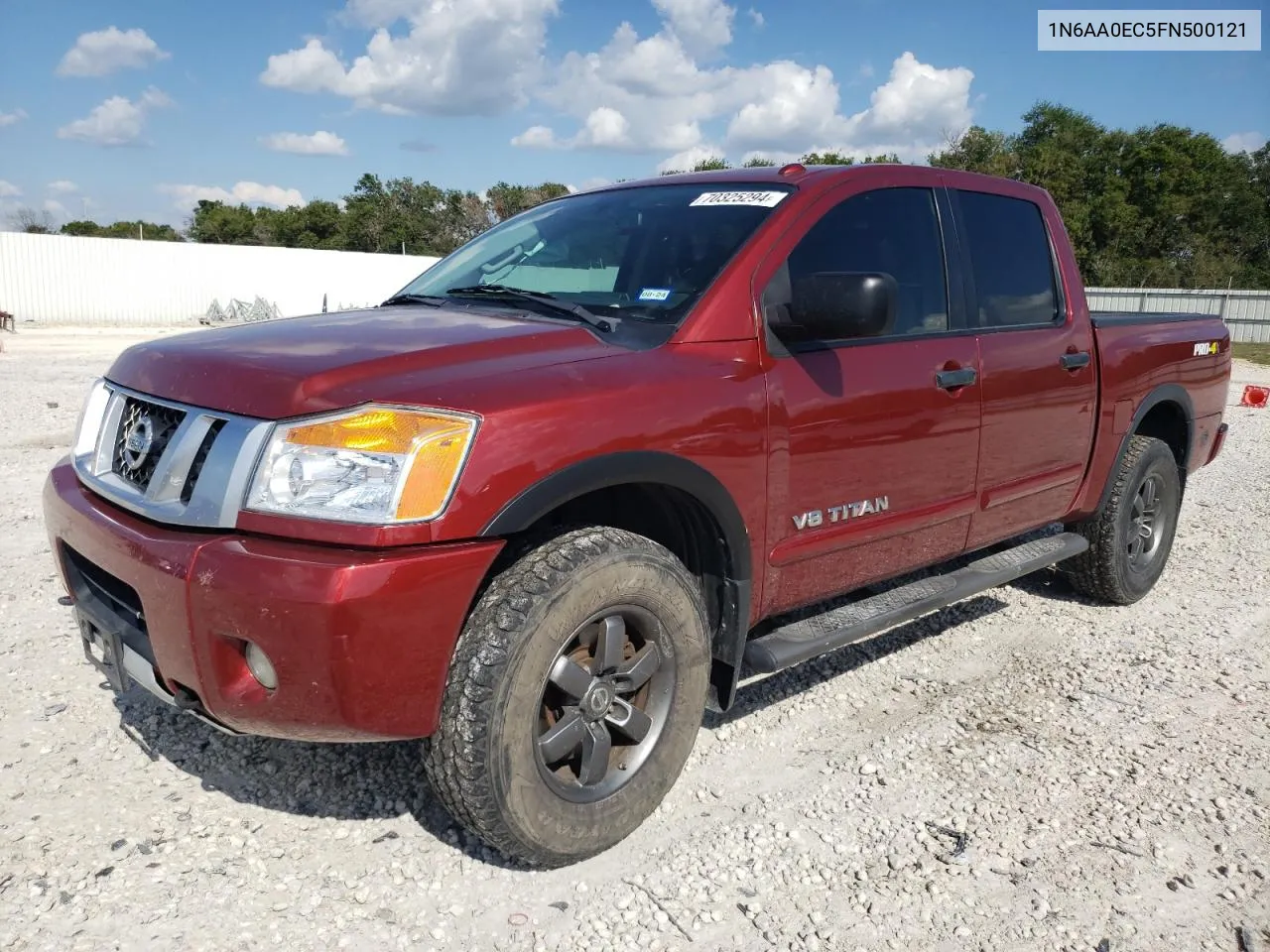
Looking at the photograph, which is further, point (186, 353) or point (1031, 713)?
point (1031, 713)

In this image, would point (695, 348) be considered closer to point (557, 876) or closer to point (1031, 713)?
point (557, 876)

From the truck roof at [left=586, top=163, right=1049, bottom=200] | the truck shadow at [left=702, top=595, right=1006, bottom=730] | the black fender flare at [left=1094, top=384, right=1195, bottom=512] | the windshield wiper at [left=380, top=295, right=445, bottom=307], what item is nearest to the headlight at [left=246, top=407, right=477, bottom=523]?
the windshield wiper at [left=380, top=295, right=445, bottom=307]

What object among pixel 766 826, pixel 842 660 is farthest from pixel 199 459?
pixel 842 660

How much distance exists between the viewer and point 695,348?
2740 mm

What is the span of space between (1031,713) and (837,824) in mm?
1201

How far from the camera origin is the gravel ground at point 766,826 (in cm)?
240

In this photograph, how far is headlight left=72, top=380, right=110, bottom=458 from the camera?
112 inches

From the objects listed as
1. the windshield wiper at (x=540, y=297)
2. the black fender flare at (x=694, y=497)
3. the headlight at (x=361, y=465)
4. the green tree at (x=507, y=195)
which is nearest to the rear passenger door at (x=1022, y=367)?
the black fender flare at (x=694, y=497)

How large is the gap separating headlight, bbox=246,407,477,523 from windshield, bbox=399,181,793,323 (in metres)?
0.94

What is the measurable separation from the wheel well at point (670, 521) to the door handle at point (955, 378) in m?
1.11

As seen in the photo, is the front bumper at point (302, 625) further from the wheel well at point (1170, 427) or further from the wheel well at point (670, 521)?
the wheel well at point (1170, 427)

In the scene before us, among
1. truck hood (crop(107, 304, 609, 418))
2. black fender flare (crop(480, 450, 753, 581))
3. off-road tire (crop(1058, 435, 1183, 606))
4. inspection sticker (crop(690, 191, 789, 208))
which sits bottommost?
off-road tire (crop(1058, 435, 1183, 606))

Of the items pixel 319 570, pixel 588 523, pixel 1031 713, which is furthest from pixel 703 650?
pixel 1031 713

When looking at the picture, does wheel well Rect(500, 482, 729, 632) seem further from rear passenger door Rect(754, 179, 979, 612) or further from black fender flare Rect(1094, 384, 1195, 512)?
black fender flare Rect(1094, 384, 1195, 512)
